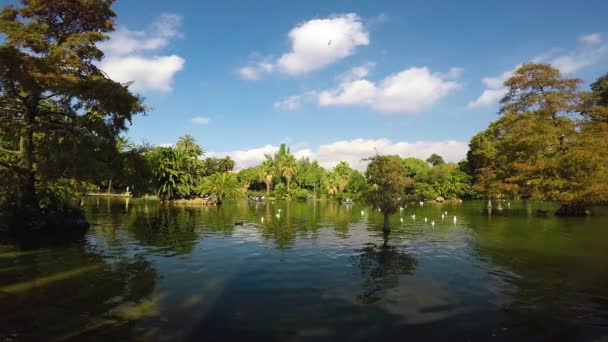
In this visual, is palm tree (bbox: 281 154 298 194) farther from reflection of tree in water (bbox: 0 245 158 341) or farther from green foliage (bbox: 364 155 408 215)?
reflection of tree in water (bbox: 0 245 158 341)

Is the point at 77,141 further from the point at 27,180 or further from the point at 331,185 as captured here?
the point at 331,185

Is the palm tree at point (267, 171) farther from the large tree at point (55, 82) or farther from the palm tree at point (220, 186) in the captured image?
the large tree at point (55, 82)

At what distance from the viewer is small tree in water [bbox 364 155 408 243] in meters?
22.2

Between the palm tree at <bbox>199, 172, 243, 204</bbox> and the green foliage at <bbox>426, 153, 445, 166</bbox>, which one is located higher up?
the green foliage at <bbox>426, 153, 445, 166</bbox>

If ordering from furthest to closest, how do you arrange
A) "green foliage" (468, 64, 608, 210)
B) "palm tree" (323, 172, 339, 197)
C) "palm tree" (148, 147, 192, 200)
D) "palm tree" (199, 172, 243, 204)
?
"palm tree" (323, 172, 339, 197), "palm tree" (148, 147, 192, 200), "palm tree" (199, 172, 243, 204), "green foliage" (468, 64, 608, 210)

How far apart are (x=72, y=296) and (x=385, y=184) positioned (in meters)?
17.5

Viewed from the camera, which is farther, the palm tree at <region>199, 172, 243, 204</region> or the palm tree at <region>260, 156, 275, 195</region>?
the palm tree at <region>260, 156, 275, 195</region>

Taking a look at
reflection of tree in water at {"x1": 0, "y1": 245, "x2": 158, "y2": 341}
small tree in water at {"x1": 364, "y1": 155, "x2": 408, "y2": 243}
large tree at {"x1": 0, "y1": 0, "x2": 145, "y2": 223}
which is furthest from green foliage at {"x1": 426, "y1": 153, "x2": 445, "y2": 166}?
reflection of tree in water at {"x1": 0, "y1": 245, "x2": 158, "y2": 341}

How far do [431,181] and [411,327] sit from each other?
10223 centimetres

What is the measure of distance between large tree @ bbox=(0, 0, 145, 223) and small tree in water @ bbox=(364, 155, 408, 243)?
15272mm

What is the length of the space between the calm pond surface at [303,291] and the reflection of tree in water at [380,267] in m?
0.06

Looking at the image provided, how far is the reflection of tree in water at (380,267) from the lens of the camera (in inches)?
466

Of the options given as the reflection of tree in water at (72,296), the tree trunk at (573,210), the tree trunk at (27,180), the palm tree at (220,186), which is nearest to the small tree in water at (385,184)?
the reflection of tree in water at (72,296)

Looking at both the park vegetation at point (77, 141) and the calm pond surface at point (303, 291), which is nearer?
the calm pond surface at point (303, 291)
